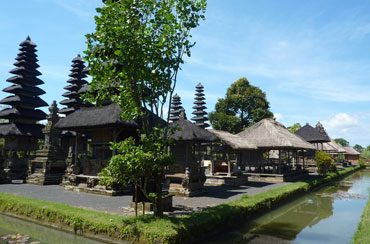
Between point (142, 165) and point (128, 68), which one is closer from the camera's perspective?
point (142, 165)

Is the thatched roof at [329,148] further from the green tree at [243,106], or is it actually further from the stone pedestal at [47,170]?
the stone pedestal at [47,170]

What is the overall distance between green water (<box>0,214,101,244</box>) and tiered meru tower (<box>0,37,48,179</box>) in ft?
48.0

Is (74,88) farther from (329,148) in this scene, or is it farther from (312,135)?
(329,148)

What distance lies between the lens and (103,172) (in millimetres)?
8070

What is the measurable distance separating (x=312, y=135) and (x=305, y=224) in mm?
28620

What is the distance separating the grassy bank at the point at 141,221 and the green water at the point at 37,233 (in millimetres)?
276

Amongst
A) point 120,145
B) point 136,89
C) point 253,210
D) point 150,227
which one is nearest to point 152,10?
point 136,89

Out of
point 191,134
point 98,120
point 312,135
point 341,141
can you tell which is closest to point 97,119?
point 98,120

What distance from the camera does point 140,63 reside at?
865 cm

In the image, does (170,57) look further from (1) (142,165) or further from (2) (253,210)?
(2) (253,210)

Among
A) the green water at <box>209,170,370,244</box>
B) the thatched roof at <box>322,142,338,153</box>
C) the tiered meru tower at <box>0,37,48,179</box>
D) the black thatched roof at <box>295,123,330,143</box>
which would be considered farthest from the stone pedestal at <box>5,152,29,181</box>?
the thatched roof at <box>322,142,338,153</box>

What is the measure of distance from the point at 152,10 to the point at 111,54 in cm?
207

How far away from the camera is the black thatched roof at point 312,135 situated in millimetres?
35406

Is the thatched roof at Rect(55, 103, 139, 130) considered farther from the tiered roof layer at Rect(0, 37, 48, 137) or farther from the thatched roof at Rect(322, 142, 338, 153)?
the thatched roof at Rect(322, 142, 338, 153)
